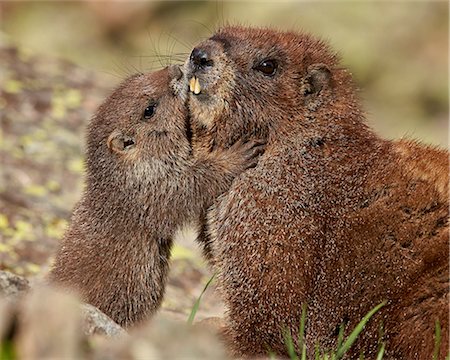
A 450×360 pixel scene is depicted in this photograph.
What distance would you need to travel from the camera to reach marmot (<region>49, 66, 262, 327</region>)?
693cm

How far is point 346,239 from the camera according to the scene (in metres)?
5.94

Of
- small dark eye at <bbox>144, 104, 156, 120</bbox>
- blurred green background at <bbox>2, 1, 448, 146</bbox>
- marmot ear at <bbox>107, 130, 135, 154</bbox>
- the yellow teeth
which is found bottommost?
the yellow teeth

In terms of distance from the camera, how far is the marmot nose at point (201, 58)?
6.46 m

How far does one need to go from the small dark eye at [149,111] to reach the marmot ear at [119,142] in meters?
0.22

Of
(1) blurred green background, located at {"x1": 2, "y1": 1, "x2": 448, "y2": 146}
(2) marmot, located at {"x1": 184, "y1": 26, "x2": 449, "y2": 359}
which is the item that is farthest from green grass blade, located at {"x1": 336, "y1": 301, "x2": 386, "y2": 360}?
(1) blurred green background, located at {"x1": 2, "y1": 1, "x2": 448, "y2": 146}

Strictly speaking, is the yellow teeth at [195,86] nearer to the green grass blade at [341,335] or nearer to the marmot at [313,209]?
the marmot at [313,209]

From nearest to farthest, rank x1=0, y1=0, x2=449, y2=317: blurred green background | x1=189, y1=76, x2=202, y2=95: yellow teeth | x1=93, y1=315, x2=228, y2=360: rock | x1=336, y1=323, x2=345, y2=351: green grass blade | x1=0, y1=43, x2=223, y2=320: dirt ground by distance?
x1=93, y1=315, x2=228, y2=360: rock < x1=336, y1=323, x2=345, y2=351: green grass blade < x1=189, y1=76, x2=202, y2=95: yellow teeth < x1=0, y1=43, x2=223, y2=320: dirt ground < x1=0, y1=0, x2=449, y2=317: blurred green background

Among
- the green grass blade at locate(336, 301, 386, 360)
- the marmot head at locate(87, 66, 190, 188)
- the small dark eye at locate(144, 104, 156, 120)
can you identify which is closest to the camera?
the green grass blade at locate(336, 301, 386, 360)

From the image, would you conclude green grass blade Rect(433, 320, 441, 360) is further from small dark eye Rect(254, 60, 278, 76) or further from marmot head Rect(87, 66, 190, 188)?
marmot head Rect(87, 66, 190, 188)

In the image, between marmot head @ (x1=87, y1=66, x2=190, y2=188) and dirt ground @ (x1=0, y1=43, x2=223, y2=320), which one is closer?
marmot head @ (x1=87, y1=66, x2=190, y2=188)

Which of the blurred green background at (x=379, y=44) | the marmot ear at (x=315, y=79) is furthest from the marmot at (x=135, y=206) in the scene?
the blurred green background at (x=379, y=44)

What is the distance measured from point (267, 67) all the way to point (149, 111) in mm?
1222

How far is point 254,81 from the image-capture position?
6.45 m

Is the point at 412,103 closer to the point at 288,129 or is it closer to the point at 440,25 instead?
A: the point at 440,25
